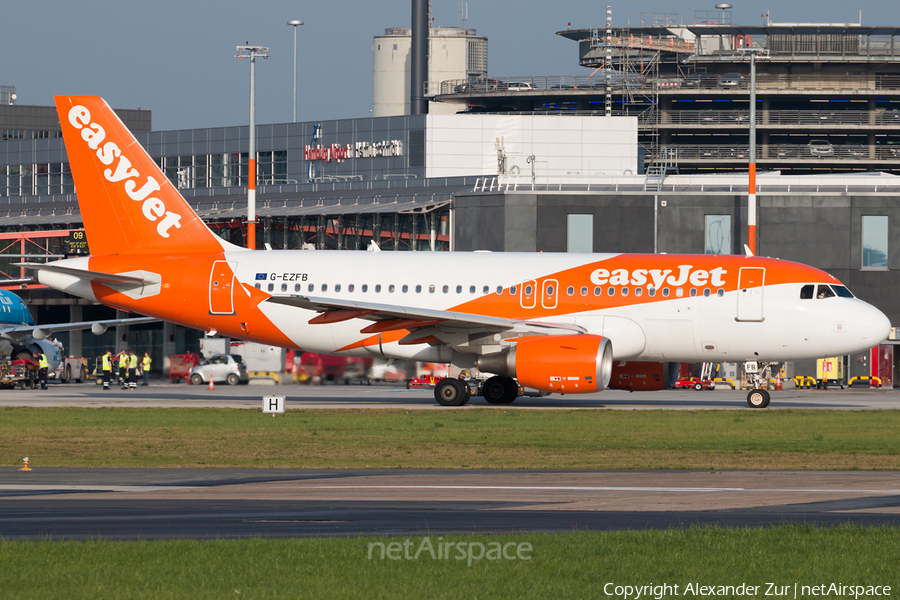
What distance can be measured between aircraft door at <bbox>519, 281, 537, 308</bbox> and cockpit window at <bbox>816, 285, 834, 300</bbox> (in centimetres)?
735

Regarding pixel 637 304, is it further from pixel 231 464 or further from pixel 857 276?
pixel 857 276

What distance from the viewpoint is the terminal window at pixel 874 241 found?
177ft

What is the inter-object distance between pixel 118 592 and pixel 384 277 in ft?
81.2

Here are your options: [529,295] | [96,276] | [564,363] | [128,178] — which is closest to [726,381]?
[529,295]

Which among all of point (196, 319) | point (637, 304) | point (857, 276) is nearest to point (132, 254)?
point (196, 319)

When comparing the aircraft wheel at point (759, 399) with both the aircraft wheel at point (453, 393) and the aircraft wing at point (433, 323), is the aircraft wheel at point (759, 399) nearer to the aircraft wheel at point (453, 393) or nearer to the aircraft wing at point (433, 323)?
the aircraft wing at point (433, 323)

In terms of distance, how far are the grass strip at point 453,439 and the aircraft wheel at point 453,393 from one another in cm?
201

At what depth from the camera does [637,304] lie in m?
32.2

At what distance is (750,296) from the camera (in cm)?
3189

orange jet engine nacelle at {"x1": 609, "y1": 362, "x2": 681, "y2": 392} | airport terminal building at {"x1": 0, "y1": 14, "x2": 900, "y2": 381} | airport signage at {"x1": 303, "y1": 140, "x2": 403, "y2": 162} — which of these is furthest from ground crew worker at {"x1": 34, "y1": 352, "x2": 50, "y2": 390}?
airport signage at {"x1": 303, "y1": 140, "x2": 403, "y2": 162}

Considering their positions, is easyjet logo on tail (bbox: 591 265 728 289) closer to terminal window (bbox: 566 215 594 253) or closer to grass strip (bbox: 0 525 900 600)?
grass strip (bbox: 0 525 900 600)

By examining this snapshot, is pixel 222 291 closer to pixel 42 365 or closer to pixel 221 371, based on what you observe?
pixel 221 371

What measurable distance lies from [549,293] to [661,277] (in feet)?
9.77

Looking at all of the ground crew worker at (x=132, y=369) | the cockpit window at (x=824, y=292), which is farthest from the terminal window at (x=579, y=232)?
the cockpit window at (x=824, y=292)
